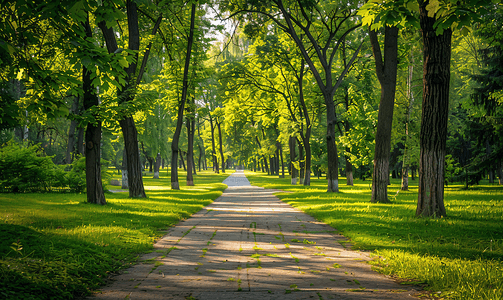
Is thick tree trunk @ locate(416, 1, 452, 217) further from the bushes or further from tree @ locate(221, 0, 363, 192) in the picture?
the bushes

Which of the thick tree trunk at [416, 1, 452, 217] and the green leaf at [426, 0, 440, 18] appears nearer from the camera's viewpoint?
the green leaf at [426, 0, 440, 18]

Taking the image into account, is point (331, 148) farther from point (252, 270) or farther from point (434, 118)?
point (252, 270)

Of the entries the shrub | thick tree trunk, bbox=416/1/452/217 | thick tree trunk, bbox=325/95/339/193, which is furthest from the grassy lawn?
the shrub

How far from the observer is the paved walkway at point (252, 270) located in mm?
3898

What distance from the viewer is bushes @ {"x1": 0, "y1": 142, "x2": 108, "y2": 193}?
51.5ft

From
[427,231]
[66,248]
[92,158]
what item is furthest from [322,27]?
[66,248]

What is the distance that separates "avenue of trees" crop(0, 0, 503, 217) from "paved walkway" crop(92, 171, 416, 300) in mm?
3196

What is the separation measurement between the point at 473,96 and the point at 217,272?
21803 millimetres

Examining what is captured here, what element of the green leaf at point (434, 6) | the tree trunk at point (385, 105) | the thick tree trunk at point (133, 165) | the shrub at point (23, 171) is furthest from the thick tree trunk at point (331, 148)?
the shrub at point (23, 171)

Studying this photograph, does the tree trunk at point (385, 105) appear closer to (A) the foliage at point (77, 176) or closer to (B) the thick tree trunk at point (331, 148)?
(B) the thick tree trunk at point (331, 148)

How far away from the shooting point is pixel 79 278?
419 centimetres

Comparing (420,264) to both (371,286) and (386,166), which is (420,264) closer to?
(371,286)

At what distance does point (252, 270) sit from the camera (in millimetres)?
4785

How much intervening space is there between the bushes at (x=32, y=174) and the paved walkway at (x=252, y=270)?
11470 mm
